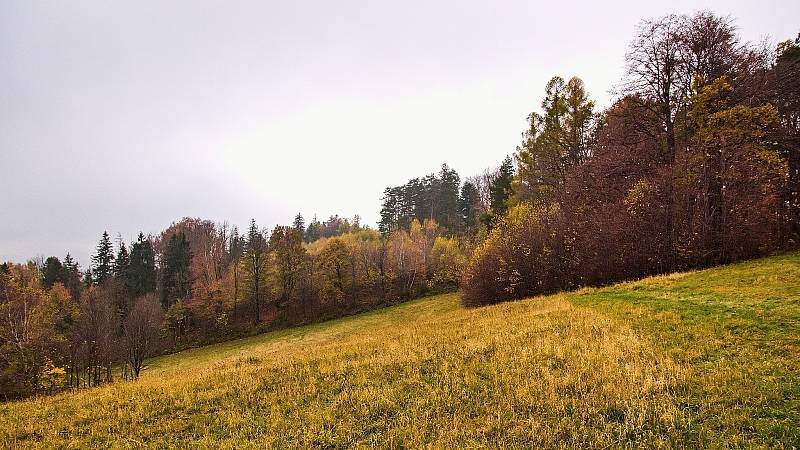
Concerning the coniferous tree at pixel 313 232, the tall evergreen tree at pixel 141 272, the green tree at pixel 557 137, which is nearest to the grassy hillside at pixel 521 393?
the green tree at pixel 557 137

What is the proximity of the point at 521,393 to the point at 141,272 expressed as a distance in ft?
271

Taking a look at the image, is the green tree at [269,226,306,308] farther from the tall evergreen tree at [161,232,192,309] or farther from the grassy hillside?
the grassy hillside

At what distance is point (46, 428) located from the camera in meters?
8.79

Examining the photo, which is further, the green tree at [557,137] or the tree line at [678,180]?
the green tree at [557,137]

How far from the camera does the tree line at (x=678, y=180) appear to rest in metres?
18.9

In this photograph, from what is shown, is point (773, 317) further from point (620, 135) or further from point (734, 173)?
point (620, 135)

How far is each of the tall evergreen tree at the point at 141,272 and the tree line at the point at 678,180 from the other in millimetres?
69005

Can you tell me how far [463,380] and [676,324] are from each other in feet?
21.5

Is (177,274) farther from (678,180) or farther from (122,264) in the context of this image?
(678,180)

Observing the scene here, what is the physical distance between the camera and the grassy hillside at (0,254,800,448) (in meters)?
6.06

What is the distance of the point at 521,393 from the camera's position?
7664 millimetres

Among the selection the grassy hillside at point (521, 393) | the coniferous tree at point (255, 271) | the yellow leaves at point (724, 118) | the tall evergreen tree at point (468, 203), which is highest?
the tall evergreen tree at point (468, 203)

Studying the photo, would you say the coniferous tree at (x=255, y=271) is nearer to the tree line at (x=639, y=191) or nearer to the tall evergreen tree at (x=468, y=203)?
the tree line at (x=639, y=191)

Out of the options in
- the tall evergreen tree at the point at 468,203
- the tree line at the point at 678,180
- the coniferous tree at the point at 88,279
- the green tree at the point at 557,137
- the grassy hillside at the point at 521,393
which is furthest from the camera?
the tall evergreen tree at the point at 468,203
